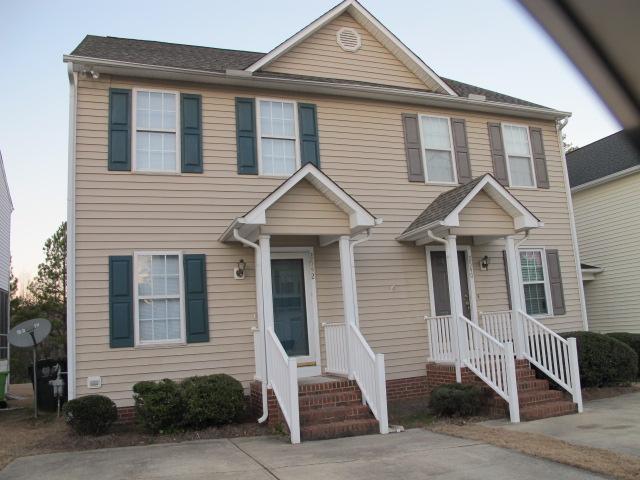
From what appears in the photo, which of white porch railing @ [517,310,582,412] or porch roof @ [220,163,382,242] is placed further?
white porch railing @ [517,310,582,412]

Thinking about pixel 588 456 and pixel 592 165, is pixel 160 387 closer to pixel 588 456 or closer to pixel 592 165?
pixel 588 456

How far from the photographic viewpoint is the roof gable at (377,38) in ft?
37.4

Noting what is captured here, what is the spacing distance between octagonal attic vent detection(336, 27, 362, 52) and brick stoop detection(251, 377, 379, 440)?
6.71 metres

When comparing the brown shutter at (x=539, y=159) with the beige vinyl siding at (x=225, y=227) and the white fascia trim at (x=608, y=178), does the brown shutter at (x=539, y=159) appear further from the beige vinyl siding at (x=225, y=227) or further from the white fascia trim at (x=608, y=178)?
the white fascia trim at (x=608, y=178)

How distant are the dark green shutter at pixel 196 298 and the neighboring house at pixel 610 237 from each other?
1107 cm

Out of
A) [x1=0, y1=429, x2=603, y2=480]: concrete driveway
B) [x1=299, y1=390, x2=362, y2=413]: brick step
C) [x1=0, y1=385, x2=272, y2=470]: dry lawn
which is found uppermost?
[x1=299, y1=390, x2=362, y2=413]: brick step

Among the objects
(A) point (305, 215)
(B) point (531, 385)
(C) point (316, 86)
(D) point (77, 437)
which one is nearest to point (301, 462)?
(D) point (77, 437)

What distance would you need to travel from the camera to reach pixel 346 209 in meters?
9.12

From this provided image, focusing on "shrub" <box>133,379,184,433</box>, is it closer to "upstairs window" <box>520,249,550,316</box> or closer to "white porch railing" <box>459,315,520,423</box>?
"white porch railing" <box>459,315,520,423</box>

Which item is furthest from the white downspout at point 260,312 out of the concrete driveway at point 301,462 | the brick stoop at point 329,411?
the concrete driveway at point 301,462

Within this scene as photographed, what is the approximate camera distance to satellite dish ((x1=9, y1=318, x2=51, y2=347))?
10.6 metres

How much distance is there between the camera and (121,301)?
913 centimetres

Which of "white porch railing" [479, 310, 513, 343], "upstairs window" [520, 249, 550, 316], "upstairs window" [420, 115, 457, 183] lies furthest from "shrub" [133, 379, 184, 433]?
"upstairs window" [520, 249, 550, 316]

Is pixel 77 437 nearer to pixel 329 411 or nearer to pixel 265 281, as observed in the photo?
pixel 265 281
